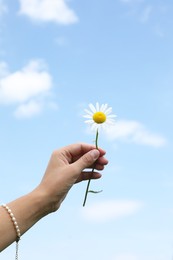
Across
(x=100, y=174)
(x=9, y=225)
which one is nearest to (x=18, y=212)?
(x=9, y=225)

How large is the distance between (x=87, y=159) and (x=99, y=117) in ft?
0.89

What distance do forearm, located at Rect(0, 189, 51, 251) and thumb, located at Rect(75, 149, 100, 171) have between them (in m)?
0.29

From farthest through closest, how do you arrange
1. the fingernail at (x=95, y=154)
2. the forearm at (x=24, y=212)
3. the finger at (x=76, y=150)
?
the finger at (x=76, y=150)
the fingernail at (x=95, y=154)
the forearm at (x=24, y=212)

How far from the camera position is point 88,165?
2535mm

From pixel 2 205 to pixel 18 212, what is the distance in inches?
5.1

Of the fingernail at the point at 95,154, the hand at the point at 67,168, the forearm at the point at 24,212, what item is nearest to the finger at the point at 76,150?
the hand at the point at 67,168

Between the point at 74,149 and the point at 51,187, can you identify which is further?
the point at 74,149

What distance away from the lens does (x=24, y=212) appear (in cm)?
243

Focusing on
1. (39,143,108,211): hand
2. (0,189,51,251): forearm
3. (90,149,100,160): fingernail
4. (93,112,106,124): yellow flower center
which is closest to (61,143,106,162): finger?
(39,143,108,211): hand

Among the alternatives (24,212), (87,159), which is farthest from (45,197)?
(87,159)

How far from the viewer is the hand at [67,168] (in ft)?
8.01

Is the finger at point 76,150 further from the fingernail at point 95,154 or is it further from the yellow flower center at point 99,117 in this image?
the yellow flower center at point 99,117

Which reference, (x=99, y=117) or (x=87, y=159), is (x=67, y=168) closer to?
(x=87, y=159)

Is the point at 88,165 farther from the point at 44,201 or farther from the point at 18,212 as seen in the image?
the point at 18,212
